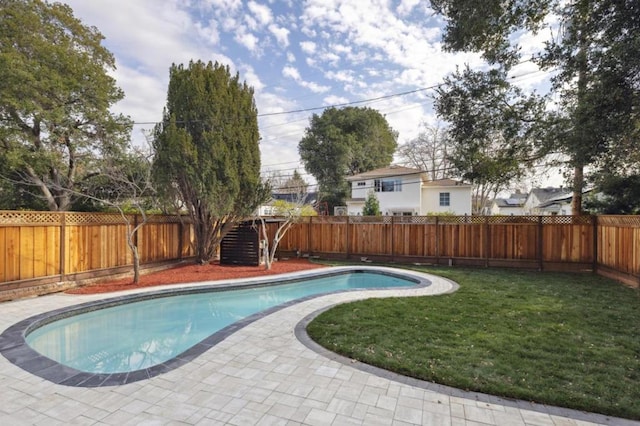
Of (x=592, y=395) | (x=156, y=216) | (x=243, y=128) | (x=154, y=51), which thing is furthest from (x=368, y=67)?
(x=592, y=395)

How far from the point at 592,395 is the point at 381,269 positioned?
7.69 m

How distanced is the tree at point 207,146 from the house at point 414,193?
15.0m

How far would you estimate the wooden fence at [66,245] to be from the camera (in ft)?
21.8

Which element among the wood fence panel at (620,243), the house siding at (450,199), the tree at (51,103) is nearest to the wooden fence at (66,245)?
the tree at (51,103)

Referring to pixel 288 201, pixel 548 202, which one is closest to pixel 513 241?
pixel 288 201

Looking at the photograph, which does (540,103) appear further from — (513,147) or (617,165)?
(617,165)

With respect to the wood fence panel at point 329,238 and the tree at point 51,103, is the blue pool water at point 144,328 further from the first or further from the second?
the tree at point 51,103

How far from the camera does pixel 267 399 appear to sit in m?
3.08

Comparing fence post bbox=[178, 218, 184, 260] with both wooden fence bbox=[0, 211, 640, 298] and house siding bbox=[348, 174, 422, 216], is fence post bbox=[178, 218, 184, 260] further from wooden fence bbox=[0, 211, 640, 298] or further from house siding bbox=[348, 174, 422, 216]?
house siding bbox=[348, 174, 422, 216]

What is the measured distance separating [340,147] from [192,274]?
21.4m

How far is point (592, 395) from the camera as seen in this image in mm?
3055

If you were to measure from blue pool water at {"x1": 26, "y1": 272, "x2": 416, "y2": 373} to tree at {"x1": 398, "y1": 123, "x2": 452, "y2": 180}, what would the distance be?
21.9 metres

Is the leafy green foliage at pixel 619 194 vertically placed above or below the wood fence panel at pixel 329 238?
above

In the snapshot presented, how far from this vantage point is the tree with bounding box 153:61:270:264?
9.69m
